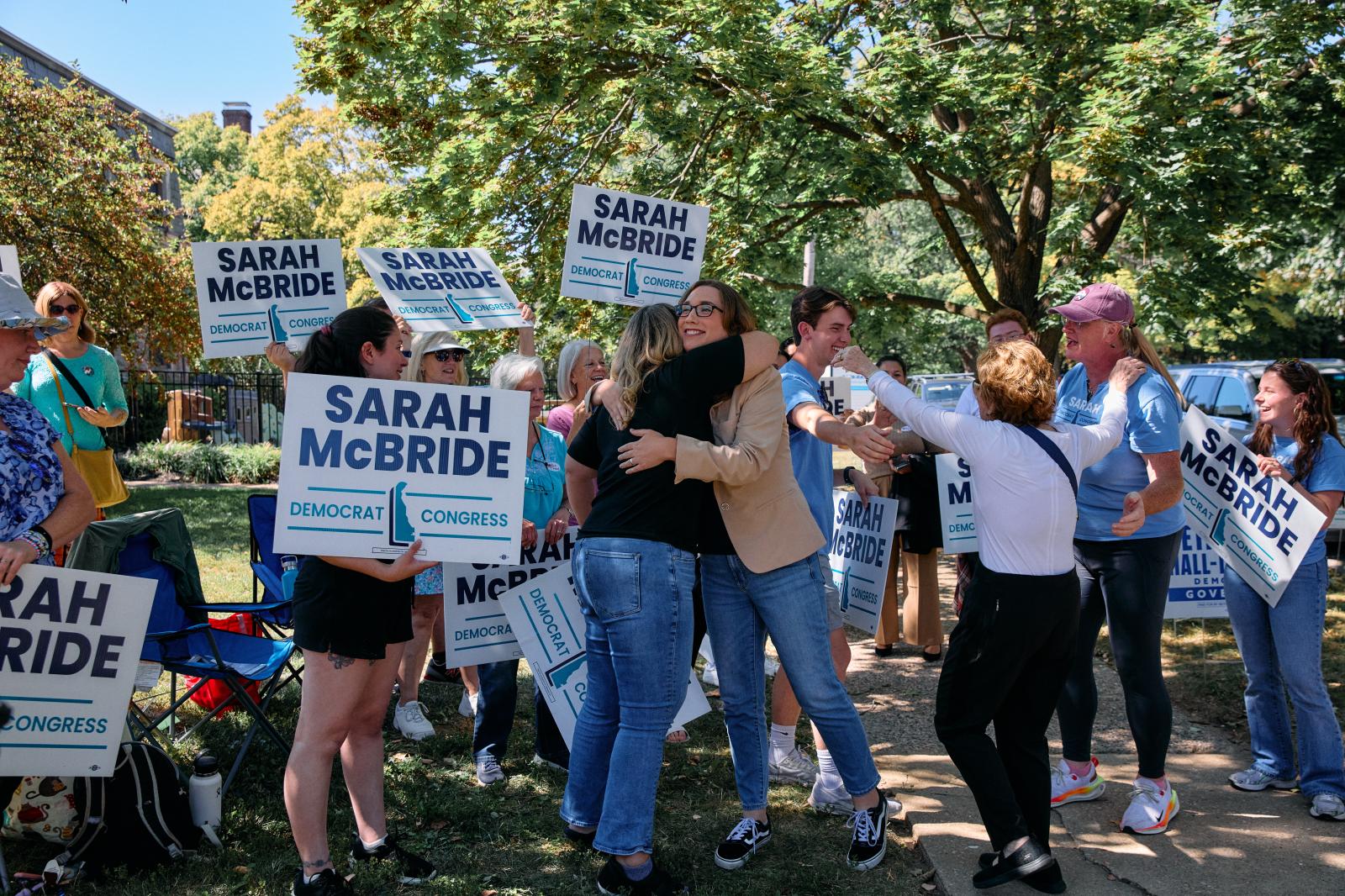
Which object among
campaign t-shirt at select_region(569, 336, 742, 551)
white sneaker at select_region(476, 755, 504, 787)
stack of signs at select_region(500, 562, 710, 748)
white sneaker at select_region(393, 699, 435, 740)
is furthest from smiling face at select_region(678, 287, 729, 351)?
white sneaker at select_region(393, 699, 435, 740)

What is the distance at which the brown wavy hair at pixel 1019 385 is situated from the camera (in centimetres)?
364

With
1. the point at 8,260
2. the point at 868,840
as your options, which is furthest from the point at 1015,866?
the point at 8,260

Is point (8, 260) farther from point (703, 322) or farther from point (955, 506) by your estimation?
point (955, 506)

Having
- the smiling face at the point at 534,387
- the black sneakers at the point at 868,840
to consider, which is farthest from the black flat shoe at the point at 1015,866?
the smiling face at the point at 534,387

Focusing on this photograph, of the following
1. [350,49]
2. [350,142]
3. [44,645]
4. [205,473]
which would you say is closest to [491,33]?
[350,49]

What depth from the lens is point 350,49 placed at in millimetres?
8938

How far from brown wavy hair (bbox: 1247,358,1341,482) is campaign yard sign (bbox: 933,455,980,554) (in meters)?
1.75

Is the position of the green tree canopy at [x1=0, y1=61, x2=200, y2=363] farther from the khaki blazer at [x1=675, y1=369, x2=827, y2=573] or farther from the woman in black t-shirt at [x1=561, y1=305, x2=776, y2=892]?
the khaki blazer at [x1=675, y1=369, x2=827, y2=573]

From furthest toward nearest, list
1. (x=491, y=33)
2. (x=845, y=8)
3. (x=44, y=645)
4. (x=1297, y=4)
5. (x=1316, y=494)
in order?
(x=845, y=8) → (x=491, y=33) → (x=1297, y=4) → (x=1316, y=494) → (x=44, y=645)

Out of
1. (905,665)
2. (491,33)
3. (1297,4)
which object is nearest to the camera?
(905,665)

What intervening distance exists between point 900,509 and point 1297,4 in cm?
529

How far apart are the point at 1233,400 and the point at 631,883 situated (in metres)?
12.8

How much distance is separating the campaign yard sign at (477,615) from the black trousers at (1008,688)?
1.87 meters

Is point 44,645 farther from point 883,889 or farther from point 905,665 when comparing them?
point 905,665
